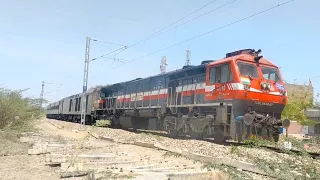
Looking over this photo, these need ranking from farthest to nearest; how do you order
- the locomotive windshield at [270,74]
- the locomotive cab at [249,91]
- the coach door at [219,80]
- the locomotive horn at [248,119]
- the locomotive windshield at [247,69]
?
the locomotive windshield at [270,74] → the coach door at [219,80] → the locomotive windshield at [247,69] → the locomotive cab at [249,91] → the locomotive horn at [248,119]

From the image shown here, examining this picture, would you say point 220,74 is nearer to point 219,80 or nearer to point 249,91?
point 219,80

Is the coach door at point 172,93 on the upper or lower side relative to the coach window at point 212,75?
lower

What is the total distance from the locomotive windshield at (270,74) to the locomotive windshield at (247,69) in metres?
0.46

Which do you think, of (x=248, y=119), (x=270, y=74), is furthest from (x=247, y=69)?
(x=248, y=119)

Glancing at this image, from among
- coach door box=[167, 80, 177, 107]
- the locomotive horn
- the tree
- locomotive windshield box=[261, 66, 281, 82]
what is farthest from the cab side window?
the tree

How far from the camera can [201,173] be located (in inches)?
209

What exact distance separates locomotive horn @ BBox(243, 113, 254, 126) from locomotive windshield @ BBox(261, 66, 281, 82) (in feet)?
8.17

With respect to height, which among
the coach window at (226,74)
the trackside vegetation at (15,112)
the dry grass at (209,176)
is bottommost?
the dry grass at (209,176)

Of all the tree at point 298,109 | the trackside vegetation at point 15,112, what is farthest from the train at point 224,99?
the tree at point 298,109

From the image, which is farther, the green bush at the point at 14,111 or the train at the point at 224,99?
the green bush at the point at 14,111

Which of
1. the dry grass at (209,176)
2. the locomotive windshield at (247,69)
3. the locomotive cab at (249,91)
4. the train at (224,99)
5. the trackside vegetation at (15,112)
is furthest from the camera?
the trackside vegetation at (15,112)

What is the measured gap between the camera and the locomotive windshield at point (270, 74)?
13.5 meters

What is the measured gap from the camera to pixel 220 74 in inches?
532

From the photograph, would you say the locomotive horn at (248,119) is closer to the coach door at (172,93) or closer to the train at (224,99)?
the train at (224,99)
